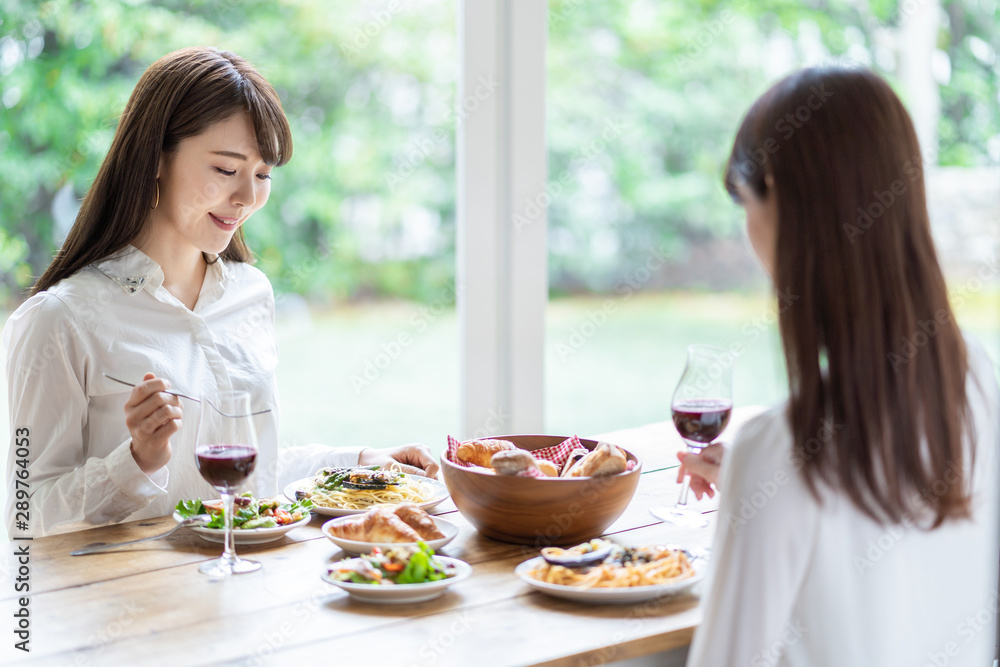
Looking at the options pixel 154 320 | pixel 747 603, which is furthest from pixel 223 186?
pixel 747 603

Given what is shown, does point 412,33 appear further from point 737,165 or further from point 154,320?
point 737,165

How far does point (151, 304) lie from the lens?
1.91 metres

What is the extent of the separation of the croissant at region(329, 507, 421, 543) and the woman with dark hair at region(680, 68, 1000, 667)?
50 cm

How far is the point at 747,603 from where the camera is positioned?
3.43 ft

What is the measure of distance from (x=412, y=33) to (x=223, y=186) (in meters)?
6.14

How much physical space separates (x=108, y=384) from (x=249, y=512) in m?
0.50

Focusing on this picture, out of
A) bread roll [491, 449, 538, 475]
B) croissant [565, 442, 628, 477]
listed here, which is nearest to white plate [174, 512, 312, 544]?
bread roll [491, 449, 538, 475]

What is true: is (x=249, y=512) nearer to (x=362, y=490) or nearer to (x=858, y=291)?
(x=362, y=490)

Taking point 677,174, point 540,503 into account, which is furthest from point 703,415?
point 677,174

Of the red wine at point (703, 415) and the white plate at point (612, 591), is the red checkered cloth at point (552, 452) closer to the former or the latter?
the red wine at point (703, 415)

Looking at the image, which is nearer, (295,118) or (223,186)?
(223,186)

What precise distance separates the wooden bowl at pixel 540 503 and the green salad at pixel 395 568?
0.15 m

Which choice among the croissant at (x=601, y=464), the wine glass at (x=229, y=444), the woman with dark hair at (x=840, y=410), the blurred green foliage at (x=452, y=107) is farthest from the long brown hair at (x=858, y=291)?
the blurred green foliage at (x=452, y=107)

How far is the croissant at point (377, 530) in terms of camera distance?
1.41 metres
